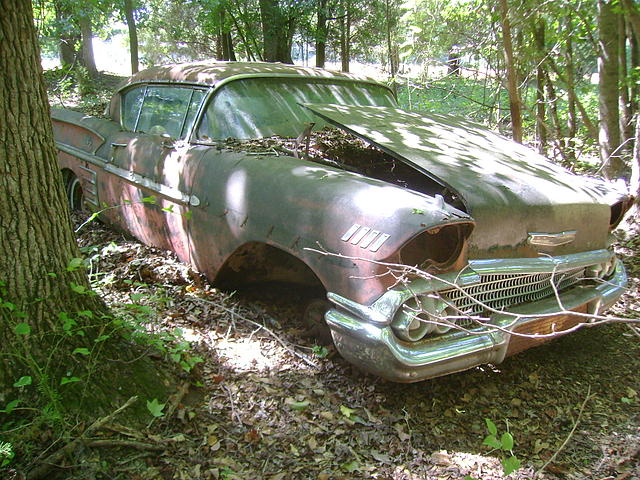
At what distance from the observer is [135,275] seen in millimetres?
3510

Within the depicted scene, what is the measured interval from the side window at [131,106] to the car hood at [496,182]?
6.24ft

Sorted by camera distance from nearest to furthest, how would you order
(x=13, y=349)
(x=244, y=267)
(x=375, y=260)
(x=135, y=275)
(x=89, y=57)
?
(x=13, y=349) < (x=375, y=260) < (x=244, y=267) < (x=135, y=275) < (x=89, y=57)

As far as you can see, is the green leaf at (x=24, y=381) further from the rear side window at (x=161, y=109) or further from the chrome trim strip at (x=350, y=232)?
the rear side window at (x=161, y=109)

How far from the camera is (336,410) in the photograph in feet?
8.20

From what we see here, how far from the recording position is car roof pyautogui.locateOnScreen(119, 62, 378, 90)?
389 centimetres

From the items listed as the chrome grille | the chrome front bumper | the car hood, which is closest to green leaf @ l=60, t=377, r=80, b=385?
the chrome front bumper

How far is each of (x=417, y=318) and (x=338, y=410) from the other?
2.09ft

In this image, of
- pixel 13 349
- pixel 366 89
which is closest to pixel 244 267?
pixel 13 349

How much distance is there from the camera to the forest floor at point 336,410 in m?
2.15

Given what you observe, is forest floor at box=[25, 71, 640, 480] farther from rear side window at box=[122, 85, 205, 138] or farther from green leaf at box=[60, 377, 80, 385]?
rear side window at box=[122, 85, 205, 138]

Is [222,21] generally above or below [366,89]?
above

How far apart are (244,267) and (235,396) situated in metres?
0.95

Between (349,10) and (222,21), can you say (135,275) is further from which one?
(349,10)

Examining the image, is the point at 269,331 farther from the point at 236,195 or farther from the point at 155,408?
the point at 155,408
